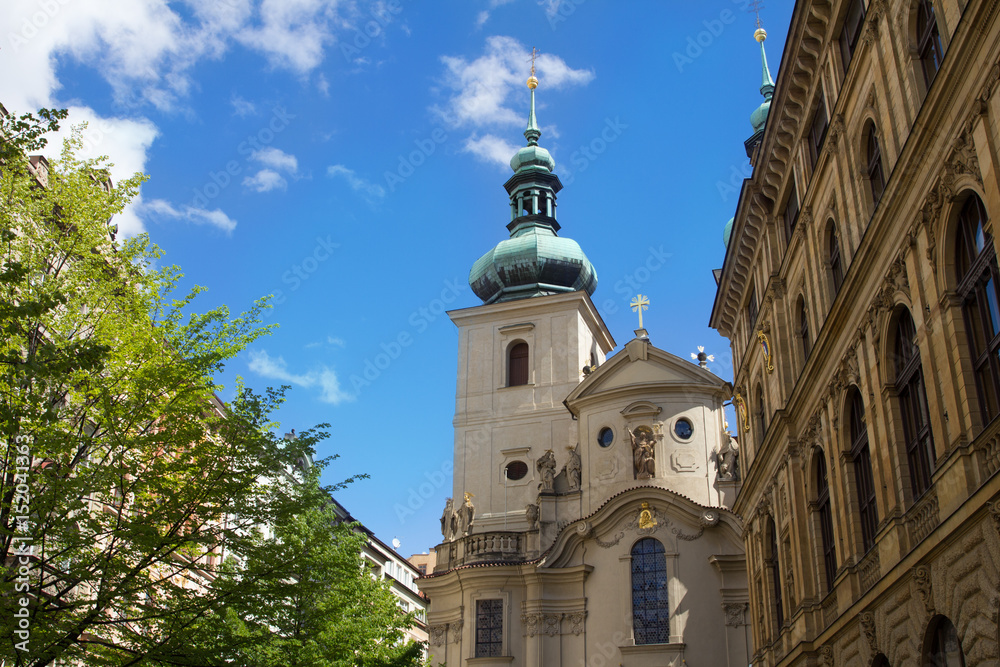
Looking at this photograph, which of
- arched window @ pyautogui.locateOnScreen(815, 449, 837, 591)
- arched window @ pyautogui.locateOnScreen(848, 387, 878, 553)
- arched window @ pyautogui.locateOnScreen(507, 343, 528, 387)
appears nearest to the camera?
arched window @ pyautogui.locateOnScreen(848, 387, 878, 553)

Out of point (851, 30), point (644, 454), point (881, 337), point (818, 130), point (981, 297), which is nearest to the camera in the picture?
point (981, 297)

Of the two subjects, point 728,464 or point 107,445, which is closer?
point 107,445

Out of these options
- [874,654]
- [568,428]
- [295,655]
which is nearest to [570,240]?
[568,428]

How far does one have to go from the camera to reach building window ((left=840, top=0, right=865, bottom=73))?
55.4 feet

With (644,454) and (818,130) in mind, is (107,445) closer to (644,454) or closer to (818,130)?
(818,130)

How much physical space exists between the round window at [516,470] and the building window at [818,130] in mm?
26582

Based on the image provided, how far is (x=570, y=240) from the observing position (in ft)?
174

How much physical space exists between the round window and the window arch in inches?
1074

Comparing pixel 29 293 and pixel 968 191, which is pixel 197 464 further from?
pixel 968 191

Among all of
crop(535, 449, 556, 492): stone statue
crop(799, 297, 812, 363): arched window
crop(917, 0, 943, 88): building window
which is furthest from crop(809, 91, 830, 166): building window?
crop(535, 449, 556, 492): stone statue

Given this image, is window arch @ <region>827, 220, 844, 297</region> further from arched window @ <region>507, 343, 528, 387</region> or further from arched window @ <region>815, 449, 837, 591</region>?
arched window @ <region>507, 343, 528, 387</region>

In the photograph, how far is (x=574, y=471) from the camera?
40.8 meters

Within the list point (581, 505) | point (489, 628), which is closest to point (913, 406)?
point (489, 628)

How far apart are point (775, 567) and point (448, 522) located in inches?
834
